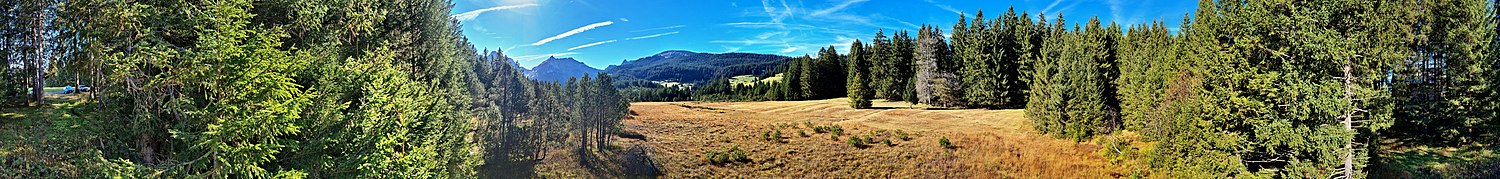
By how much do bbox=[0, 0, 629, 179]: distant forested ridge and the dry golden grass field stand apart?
8640 mm

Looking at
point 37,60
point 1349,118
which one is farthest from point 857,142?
point 37,60

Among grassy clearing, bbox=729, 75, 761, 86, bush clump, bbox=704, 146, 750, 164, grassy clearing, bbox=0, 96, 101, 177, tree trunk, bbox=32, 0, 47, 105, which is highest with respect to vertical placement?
grassy clearing, bbox=729, 75, 761, 86

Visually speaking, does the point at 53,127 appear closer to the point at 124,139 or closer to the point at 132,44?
the point at 124,139

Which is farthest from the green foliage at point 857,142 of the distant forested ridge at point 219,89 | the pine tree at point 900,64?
the pine tree at point 900,64

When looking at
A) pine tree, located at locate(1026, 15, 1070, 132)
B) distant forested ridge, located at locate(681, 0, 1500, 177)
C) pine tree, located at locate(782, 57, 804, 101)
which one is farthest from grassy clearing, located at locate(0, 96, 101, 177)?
pine tree, located at locate(782, 57, 804, 101)

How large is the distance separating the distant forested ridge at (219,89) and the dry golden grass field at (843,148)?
28.3 feet

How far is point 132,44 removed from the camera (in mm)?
4809

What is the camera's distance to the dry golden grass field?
1698cm

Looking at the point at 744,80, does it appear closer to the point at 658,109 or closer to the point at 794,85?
the point at 794,85

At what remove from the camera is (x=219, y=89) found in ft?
16.5

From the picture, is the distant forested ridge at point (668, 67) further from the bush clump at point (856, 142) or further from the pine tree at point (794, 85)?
the bush clump at point (856, 142)

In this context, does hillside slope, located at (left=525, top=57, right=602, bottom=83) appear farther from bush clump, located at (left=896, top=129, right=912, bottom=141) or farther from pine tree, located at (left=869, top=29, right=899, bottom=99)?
pine tree, located at (left=869, top=29, right=899, bottom=99)

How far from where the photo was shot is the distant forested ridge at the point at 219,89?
15.7ft

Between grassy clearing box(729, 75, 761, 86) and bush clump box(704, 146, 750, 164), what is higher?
grassy clearing box(729, 75, 761, 86)
